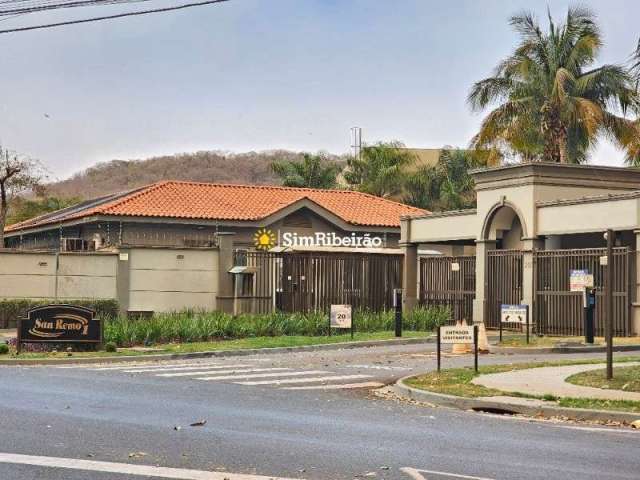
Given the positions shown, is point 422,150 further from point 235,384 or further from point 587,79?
point 235,384

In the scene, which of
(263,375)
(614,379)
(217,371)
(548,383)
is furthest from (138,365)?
(614,379)

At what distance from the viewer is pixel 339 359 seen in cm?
2375

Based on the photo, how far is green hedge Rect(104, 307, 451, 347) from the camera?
27516 millimetres

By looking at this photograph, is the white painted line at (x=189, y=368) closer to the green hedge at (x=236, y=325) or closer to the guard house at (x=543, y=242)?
the green hedge at (x=236, y=325)

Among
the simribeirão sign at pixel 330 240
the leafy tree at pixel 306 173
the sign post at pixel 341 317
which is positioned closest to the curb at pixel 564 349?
the sign post at pixel 341 317

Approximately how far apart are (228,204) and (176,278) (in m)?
11.7

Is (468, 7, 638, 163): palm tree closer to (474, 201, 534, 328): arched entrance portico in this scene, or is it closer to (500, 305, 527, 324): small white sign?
(474, 201, 534, 328): arched entrance portico

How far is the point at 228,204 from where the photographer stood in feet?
159

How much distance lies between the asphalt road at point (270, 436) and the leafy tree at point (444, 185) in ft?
143

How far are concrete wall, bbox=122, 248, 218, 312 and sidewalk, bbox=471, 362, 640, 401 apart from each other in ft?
61.7

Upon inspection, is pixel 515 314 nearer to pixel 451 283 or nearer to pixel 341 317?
pixel 341 317

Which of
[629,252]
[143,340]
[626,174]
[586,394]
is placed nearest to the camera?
[586,394]

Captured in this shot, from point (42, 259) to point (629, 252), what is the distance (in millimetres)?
18261

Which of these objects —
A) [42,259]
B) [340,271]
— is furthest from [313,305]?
[42,259]
